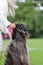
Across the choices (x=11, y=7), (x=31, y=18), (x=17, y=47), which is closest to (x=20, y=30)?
(x=17, y=47)

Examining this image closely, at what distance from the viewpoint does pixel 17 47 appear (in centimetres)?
743

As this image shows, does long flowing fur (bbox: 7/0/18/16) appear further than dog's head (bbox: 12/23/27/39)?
Yes

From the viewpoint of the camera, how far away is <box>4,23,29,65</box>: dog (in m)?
7.42

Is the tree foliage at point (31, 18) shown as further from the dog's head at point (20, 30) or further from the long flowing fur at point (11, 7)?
the dog's head at point (20, 30)

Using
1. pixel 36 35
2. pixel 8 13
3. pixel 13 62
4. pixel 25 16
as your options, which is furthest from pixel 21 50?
pixel 25 16

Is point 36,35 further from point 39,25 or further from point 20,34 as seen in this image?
point 20,34

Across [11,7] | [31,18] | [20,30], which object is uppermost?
[11,7]

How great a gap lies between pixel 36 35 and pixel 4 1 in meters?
34.1

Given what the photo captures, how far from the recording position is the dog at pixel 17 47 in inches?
292

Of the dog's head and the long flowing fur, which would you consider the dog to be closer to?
the dog's head

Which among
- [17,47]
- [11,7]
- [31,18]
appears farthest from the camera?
[31,18]

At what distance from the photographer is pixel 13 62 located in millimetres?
7480

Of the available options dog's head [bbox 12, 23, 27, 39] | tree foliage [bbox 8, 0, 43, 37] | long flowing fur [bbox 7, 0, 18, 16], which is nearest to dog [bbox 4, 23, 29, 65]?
dog's head [bbox 12, 23, 27, 39]

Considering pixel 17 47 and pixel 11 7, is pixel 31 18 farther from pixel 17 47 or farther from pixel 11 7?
pixel 17 47
